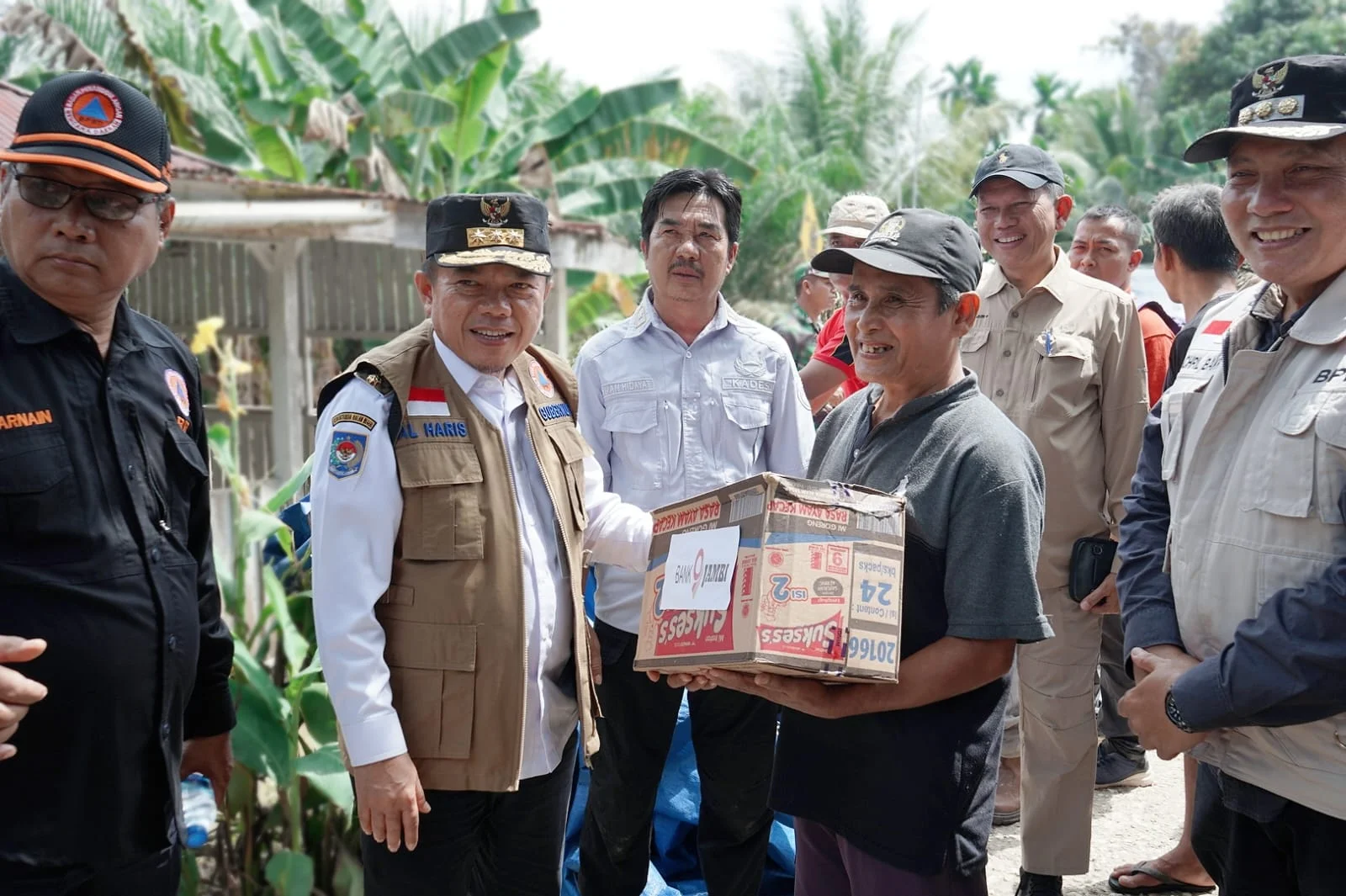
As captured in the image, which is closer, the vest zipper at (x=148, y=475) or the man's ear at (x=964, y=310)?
the vest zipper at (x=148, y=475)

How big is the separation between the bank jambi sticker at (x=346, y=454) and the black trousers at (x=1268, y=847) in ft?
6.29

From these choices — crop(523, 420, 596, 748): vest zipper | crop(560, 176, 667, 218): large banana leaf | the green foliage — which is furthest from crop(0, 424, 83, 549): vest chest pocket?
crop(560, 176, 667, 218): large banana leaf

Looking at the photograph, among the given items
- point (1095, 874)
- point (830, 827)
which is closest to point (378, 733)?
point (830, 827)

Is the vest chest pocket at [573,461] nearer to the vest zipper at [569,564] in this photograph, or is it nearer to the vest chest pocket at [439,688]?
the vest zipper at [569,564]

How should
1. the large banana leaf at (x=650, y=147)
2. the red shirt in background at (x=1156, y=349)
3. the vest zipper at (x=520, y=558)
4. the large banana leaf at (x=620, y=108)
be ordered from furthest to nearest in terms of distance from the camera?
the large banana leaf at (x=650, y=147), the large banana leaf at (x=620, y=108), the red shirt in background at (x=1156, y=349), the vest zipper at (x=520, y=558)

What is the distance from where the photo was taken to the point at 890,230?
2.58 m

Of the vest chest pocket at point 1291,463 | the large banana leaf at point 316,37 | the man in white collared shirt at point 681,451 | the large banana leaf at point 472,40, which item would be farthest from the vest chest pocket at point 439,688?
the large banana leaf at point 316,37

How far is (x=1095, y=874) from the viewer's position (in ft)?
13.9

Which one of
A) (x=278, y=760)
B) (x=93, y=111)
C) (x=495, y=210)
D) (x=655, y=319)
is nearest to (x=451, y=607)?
(x=495, y=210)

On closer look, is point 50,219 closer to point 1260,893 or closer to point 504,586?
point 504,586

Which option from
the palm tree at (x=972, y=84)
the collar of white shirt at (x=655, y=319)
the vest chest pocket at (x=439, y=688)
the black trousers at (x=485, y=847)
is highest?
the palm tree at (x=972, y=84)

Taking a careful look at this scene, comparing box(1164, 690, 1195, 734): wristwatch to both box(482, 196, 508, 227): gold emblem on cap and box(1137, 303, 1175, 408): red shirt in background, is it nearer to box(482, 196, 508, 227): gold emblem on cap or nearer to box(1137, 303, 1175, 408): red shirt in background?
box(482, 196, 508, 227): gold emblem on cap

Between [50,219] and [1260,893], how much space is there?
2.74 metres

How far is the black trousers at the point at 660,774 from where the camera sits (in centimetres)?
345
